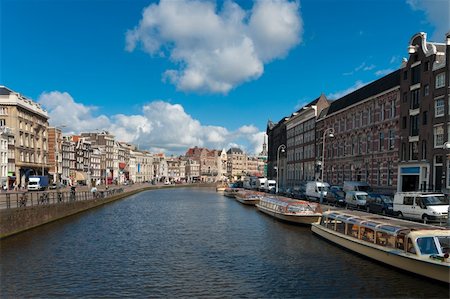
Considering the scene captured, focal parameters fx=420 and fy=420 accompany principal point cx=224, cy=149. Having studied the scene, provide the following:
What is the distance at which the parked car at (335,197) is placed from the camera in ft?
170

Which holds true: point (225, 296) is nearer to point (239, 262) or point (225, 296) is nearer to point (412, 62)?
A: point (239, 262)

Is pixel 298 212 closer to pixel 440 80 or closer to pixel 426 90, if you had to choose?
pixel 440 80

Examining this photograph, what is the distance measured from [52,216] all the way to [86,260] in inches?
789

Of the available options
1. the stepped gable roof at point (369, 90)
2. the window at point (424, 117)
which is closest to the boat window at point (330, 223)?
the window at point (424, 117)

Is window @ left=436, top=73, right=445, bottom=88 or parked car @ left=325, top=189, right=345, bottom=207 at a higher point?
window @ left=436, top=73, right=445, bottom=88

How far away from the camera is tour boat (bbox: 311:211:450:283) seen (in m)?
19.6

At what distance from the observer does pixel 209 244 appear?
30547 mm

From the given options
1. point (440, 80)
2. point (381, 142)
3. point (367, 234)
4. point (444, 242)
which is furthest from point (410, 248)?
point (381, 142)

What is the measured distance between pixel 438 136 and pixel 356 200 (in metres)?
12.4

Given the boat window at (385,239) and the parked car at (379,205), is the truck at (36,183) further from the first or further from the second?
the boat window at (385,239)

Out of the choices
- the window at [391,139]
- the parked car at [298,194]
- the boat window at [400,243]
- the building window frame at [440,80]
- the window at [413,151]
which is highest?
the building window frame at [440,80]

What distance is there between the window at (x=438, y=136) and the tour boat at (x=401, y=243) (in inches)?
962

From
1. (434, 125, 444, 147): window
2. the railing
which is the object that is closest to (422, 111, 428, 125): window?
(434, 125, 444, 147): window

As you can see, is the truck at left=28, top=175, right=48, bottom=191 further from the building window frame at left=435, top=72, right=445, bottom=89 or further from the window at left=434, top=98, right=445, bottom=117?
the building window frame at left=435, top=72, right=445, bottom=89
